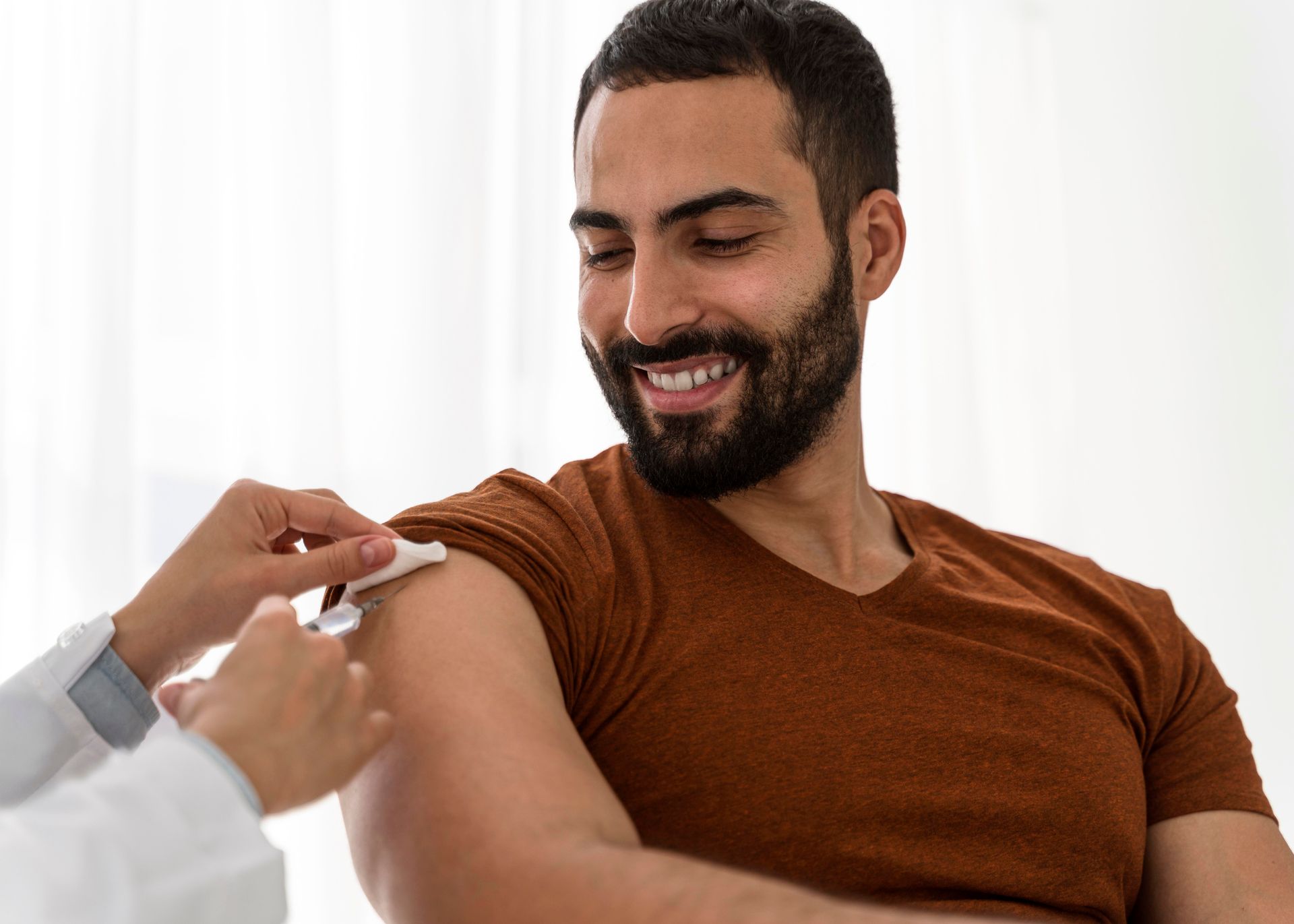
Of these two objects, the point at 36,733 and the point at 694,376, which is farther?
the point at 694,376

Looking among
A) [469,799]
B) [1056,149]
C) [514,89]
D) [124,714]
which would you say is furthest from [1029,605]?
[1056,149]

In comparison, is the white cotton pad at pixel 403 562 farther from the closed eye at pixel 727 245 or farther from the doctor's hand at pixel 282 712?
the closed eye at pixel 727 245

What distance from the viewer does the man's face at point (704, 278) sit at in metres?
1.36

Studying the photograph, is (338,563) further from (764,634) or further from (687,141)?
(687,141)

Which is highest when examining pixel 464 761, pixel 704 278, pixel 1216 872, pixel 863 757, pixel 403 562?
pixel 704 278

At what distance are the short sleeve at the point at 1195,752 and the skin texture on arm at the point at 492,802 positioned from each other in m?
0.59

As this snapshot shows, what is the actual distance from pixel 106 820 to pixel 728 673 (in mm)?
622

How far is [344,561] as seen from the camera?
1.08 m

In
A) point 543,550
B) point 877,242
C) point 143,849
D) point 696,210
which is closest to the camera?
point 143,849

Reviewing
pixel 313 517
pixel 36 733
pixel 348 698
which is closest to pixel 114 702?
pixel 36 733

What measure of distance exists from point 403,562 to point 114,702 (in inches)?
12.1

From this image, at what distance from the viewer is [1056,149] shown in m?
2.82

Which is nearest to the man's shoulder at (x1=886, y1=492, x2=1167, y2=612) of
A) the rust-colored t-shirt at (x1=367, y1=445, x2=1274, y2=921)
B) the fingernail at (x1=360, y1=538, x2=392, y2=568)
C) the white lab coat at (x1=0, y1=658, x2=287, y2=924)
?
the rust-colored t-shirt at (x1=367, y1=445, x2=1274, y2=921)

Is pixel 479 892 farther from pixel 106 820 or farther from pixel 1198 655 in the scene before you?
pixel 1198 655
